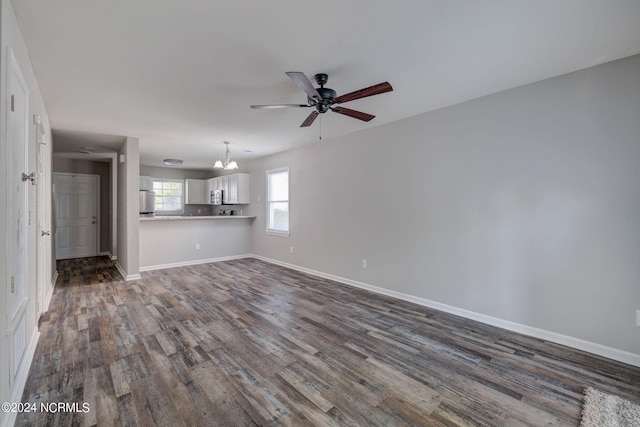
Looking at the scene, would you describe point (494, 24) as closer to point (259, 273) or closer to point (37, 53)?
point (37, 53)

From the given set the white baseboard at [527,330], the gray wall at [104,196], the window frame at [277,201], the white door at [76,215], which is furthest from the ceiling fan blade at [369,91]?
the white door at [76,215]

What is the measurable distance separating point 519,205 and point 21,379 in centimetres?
442

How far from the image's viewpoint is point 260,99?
10.4 ft

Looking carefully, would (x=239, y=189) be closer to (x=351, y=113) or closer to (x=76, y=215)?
(x=76, y=215)

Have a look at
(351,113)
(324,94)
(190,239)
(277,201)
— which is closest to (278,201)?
(277,201)

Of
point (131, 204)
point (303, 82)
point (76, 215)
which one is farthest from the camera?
point (76, 215)

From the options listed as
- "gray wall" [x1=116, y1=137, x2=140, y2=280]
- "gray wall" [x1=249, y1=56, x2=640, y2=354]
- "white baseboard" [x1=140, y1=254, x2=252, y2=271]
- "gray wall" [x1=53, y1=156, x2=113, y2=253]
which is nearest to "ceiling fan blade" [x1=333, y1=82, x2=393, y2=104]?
"gray wall" [x1=249, y1=56, x2=640, y2=354]

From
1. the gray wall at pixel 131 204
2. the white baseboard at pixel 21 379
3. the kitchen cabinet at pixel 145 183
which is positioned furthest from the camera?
the kitchen cabinet at pixel 145 183

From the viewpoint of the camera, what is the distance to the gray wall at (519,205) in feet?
7.97

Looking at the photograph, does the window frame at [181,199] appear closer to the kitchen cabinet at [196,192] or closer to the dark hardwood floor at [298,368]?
the kitchen cabinet at [196,192]

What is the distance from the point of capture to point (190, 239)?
6.18 m

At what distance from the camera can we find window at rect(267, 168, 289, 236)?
618 cm

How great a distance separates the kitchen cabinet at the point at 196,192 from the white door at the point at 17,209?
669 cm

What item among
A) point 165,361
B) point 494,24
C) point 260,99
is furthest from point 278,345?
point 494,24
